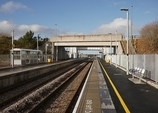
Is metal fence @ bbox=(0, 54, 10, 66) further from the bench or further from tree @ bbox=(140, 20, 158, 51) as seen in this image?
the bench

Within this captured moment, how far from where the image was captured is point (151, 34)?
2665 inches

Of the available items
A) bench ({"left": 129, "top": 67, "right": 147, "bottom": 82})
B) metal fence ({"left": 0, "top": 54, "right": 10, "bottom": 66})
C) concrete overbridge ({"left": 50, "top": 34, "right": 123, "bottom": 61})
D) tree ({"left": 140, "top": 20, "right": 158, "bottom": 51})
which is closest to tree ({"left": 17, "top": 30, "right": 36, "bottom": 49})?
concrete overbridge ({"left": 50, "top": 34, "right": 123, "bottom": 61})

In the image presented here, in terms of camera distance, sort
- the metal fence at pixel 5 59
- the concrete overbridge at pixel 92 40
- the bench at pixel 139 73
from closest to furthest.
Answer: the bench at pixel 139 73, the metal fence at pixel 5 59, the concrete overbridge at pixel 92 40

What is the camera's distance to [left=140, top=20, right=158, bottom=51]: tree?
215 feet

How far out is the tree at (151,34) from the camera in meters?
65.6

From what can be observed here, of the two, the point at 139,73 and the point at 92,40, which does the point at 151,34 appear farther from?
the point at 139,73

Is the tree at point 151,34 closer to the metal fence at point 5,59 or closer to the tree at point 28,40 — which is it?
the metal fence at point 5,59

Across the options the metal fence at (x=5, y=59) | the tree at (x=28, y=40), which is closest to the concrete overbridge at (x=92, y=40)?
the tree at (x=28, y=40)

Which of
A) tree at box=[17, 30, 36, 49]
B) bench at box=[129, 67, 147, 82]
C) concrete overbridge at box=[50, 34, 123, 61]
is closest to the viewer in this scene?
bench at box=[129, 67, 147, 82]

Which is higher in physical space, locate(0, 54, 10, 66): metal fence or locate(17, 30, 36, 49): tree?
locate(17, 30, 36, 49): tree

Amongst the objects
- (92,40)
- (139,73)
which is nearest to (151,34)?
(92,40)

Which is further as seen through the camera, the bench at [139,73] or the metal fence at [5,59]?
the metal fence at [5,59]

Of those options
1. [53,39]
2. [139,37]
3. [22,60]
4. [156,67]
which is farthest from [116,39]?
[156,67]

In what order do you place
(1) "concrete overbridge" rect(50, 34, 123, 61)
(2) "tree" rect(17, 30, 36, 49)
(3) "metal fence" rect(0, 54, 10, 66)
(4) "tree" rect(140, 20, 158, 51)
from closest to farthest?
(3) "metal fence" rect(0, 54, 10, 66) → (4) "tree" rect(140, 20, 158, 51) → (1) "concrete overbridge" rect(50, 34, 123, 61) → (2) "tree" rect(17, 30, 36, 49)
